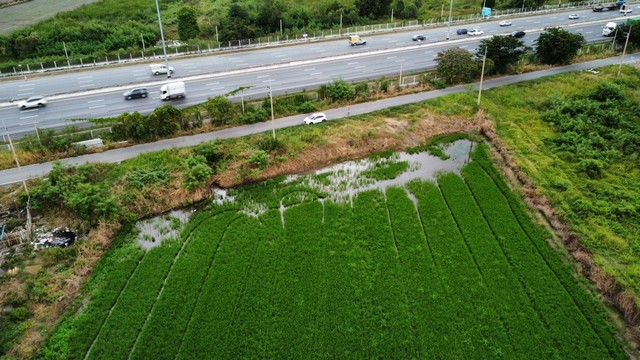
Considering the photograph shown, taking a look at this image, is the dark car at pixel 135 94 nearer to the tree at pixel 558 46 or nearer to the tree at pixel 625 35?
the tree at pixel 558 46

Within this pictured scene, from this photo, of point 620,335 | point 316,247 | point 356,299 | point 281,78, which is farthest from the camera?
point 281,78

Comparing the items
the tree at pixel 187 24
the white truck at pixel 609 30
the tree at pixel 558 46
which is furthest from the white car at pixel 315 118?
the white truck at pixel 609 30

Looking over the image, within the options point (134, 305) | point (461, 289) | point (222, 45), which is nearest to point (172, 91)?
point (222, 45)

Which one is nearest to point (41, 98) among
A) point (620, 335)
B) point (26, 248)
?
point (26, 248)

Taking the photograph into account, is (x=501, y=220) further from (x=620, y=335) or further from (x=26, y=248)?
(x=26, y=248)

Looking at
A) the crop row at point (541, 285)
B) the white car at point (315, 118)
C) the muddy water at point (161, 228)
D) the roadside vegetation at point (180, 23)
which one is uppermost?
the roadside vegetation at point (180, 23)

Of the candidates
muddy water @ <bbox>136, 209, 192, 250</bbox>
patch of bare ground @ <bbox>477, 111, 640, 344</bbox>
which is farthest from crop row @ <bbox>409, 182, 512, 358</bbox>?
muddy water @ <bbox>136, 209, 192, 250</bbox>

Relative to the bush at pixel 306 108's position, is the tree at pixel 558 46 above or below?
above
